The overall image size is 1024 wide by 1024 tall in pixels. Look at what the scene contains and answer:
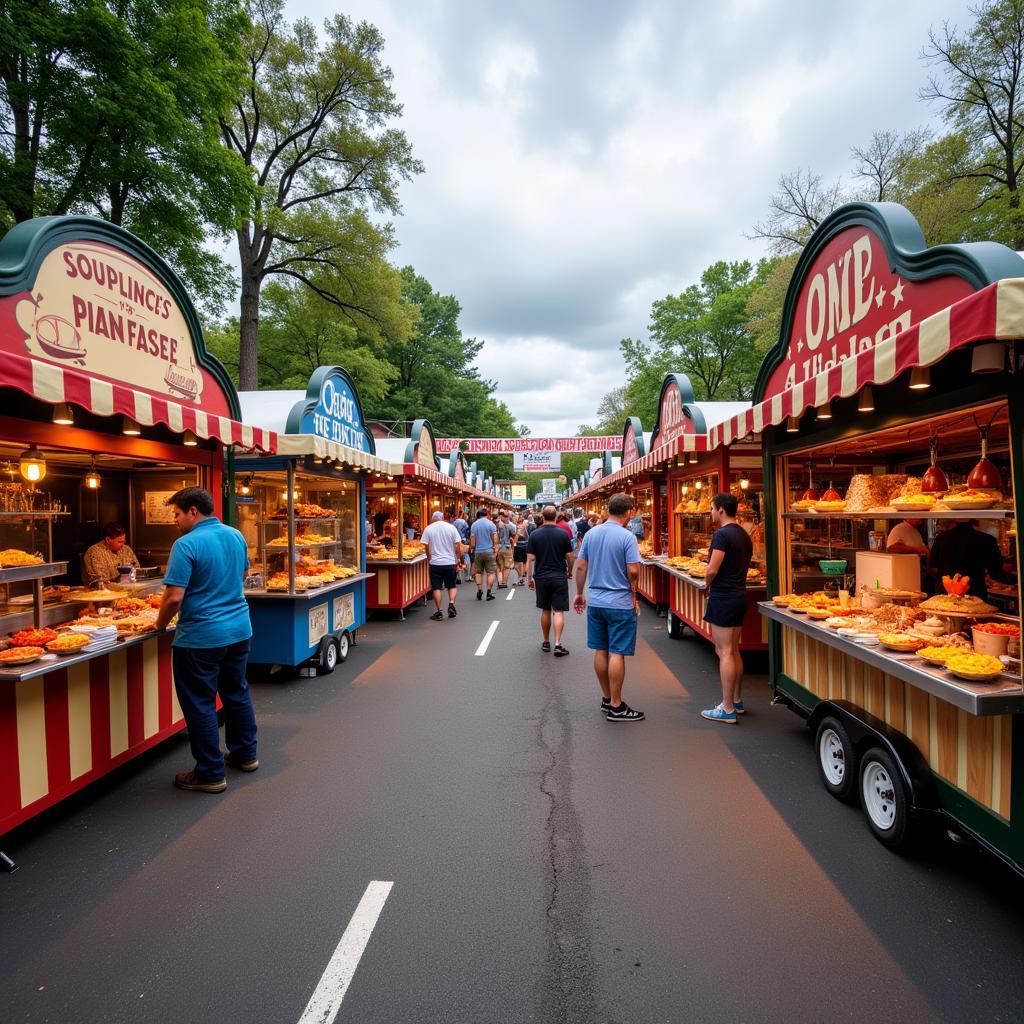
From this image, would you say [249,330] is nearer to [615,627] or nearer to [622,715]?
[615,627]

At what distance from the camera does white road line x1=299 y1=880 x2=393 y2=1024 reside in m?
2.15

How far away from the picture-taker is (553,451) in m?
32.6

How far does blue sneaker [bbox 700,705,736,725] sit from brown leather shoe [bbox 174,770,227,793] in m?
4.09

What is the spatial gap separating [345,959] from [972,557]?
5204 millimetres

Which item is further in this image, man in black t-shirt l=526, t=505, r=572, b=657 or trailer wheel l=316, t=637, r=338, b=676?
man in black t-shirt l=526, t=505, r=572, b=657

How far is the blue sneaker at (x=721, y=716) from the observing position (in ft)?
17.2

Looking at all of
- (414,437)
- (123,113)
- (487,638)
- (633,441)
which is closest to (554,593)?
(487,638)

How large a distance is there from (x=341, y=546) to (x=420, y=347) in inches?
1272

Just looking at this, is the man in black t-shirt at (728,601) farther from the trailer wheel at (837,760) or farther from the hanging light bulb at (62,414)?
the hanging light bulb at (62,414)

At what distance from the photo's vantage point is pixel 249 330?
18.1m

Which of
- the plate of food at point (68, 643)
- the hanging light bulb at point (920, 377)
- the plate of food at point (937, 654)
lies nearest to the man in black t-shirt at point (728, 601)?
the plate of food at point (937, 654)

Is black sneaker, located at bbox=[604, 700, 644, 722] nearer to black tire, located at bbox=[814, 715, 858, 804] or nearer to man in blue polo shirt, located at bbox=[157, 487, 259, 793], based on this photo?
black tire, located at bbox=[814, 715, 858, 804]

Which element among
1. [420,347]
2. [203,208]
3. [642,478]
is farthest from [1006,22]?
[420,347]

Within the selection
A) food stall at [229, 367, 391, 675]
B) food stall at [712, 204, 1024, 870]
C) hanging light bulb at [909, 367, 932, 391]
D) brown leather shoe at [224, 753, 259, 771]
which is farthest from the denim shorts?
food stall at [229, 367, 391, 675]
